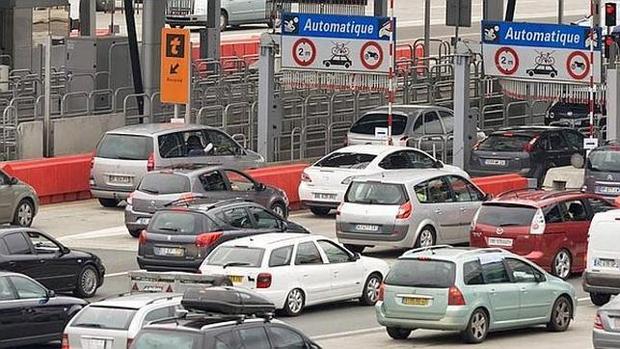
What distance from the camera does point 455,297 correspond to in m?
22.7

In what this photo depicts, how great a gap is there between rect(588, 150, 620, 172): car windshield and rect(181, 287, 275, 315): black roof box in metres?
16.8

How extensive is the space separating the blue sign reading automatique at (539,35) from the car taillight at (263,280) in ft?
46.7

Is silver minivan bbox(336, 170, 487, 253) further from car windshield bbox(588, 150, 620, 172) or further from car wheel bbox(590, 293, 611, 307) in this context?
car windshield bbox(588, 150, 620, 172)

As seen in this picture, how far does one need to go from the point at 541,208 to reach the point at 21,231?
7.53 metres

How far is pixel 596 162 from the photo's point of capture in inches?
1335

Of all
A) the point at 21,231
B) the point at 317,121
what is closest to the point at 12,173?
the point at 21,231

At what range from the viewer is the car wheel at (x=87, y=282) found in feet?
85.3

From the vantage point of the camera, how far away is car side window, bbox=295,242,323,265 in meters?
24.9

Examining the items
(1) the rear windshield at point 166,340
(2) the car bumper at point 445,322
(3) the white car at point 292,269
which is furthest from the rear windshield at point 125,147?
(1) the rear windshield at point 166,340

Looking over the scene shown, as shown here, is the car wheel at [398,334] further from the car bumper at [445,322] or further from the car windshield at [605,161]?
the car windshield at [605,161]

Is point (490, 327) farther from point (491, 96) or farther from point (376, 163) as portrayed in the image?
point (491, 96)

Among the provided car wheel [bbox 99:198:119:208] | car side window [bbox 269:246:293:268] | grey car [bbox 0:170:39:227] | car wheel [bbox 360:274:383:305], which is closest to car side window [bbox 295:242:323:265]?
car side window [bbox 269:246:293:268]

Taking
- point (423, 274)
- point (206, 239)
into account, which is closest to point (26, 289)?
point (423, 274)

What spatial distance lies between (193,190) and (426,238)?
4.10m
